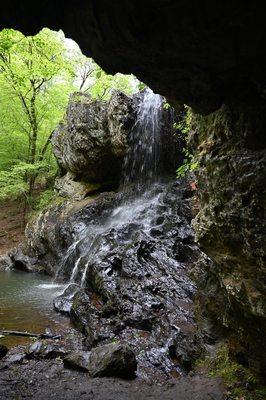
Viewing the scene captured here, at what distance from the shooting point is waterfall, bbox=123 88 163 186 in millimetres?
17891

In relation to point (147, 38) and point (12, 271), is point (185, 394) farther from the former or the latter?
point (12, 271)

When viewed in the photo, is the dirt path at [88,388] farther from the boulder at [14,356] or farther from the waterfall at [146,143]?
the waterfall at [146,143]

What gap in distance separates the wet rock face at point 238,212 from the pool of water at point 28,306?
210 inches

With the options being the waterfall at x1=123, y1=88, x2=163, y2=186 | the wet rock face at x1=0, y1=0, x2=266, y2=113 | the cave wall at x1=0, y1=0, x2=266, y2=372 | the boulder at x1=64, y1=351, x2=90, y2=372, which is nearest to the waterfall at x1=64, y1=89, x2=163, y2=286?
the waterfall at x1=123, y1=88, x2=163, y2=186

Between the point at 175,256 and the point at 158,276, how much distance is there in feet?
4.19

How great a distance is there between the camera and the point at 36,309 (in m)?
11.0

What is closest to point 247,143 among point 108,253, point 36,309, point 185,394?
point 185,394

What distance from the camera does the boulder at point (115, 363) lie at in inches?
265

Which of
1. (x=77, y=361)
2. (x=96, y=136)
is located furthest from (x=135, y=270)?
(x=96, y=136)

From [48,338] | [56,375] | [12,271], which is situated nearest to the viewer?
[56,375]

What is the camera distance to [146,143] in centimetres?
1800

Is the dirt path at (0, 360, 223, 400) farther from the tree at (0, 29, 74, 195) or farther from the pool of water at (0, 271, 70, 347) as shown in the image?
the tree at (0, 29, 74, 195)

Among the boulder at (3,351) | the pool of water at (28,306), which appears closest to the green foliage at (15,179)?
the pool of water at (28,306)

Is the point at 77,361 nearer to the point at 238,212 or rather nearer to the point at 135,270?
the point at 135,270
